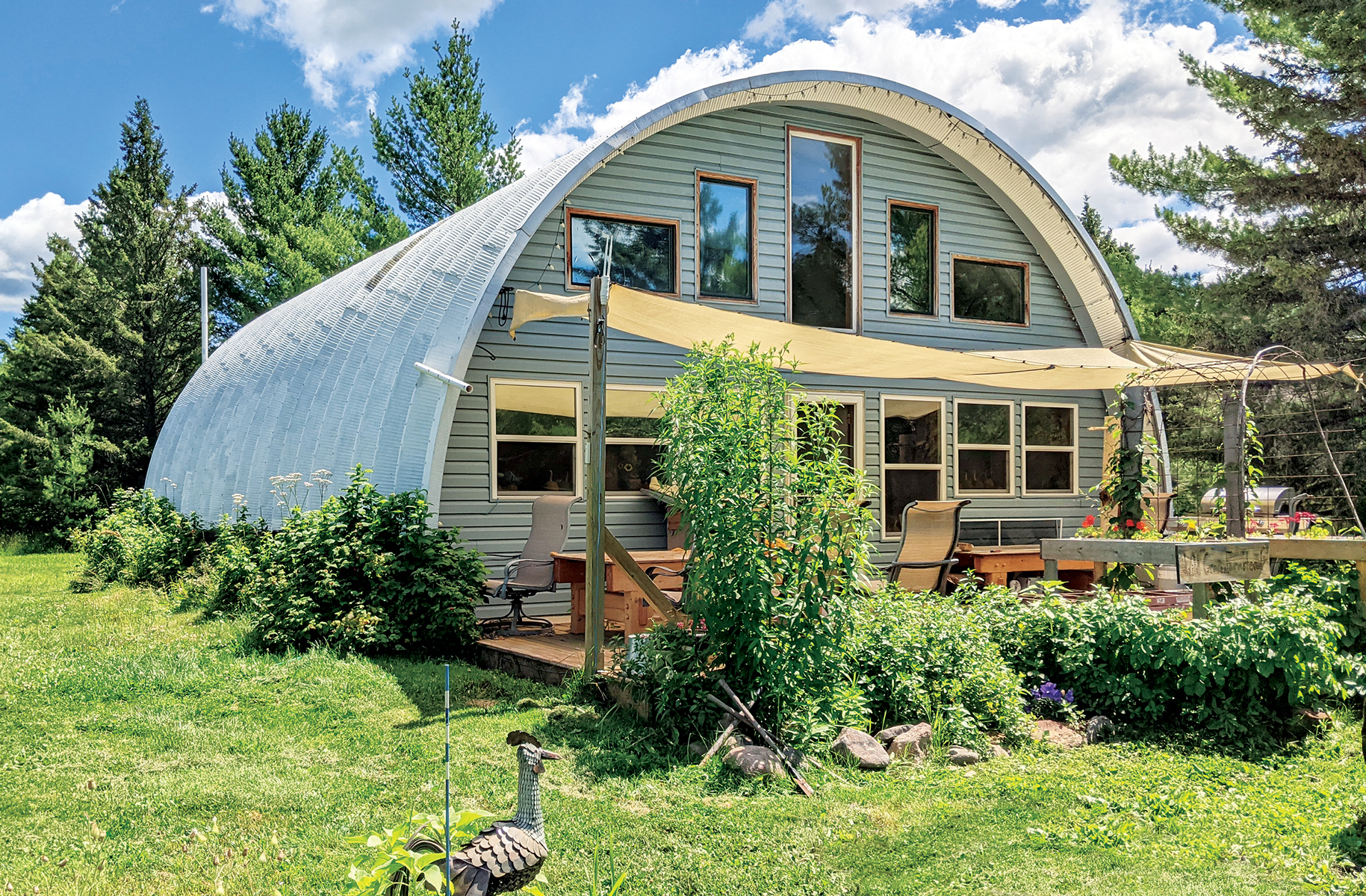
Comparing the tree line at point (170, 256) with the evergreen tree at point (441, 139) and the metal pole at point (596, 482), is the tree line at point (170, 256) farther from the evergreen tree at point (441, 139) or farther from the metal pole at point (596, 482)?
the metal pole at point (596, 482)

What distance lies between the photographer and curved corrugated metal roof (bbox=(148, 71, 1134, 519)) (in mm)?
8141

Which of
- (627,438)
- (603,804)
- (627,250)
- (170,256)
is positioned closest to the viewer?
(603,804)

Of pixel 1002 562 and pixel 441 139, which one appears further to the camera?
pixel 441 139

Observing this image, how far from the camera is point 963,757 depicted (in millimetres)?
4918

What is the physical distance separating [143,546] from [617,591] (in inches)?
321

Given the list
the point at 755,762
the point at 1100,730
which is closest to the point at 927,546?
the point at 1100,730

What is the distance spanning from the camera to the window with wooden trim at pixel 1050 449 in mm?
11719

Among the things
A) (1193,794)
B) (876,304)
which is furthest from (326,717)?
(876,304)

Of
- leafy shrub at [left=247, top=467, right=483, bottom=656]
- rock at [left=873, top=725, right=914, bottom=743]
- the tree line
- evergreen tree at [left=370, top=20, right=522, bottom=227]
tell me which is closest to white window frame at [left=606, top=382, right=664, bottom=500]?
leafy shrub at [left=247, top=467, right=483, bottom=656]

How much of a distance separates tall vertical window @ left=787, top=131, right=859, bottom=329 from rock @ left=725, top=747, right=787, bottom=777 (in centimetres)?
646

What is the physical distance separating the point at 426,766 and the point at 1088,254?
394 inches

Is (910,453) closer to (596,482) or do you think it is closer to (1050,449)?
(1050,449)

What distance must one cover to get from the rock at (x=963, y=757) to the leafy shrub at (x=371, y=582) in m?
3.88

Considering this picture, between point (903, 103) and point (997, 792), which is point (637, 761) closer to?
point (997, 792)
